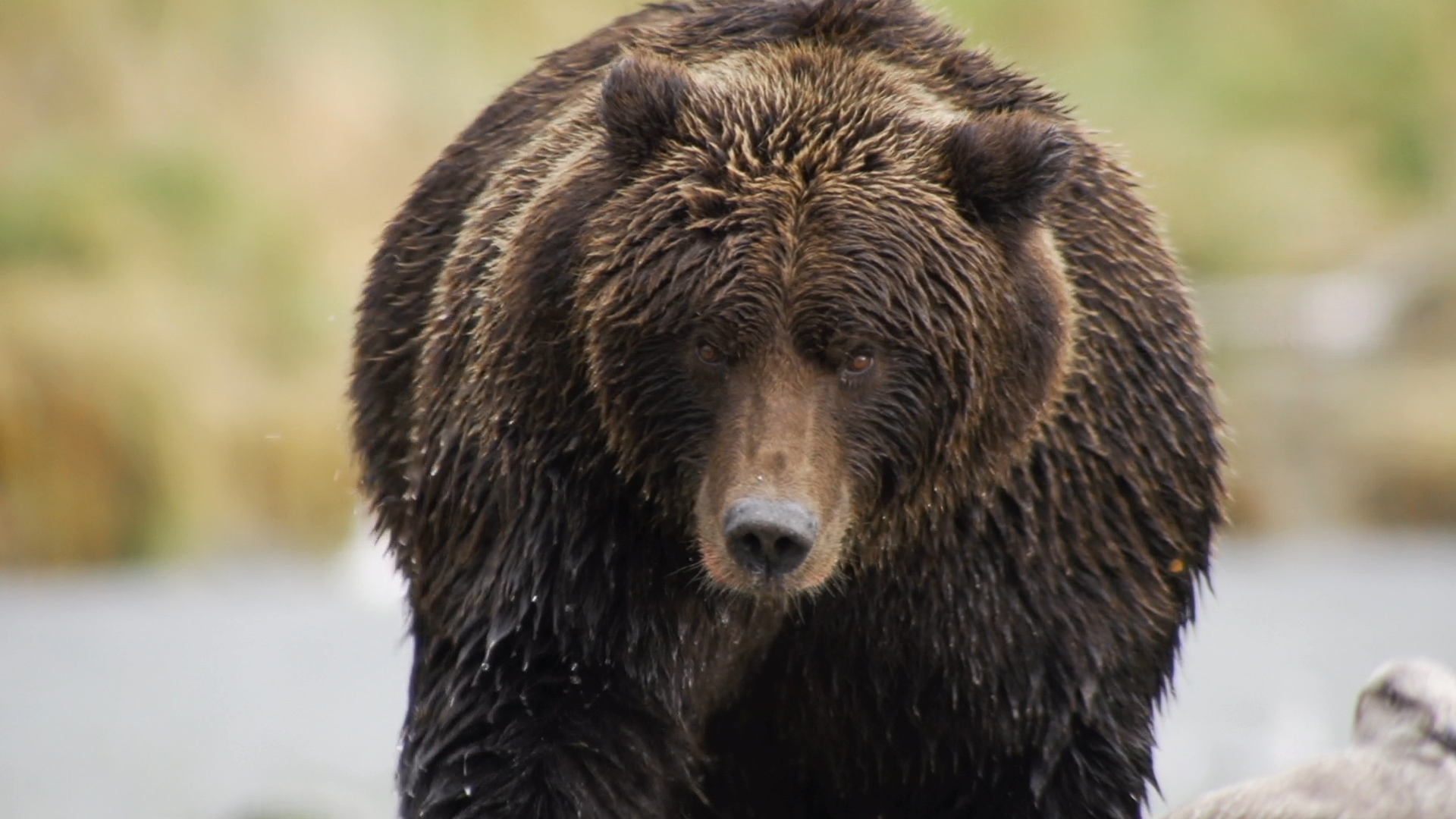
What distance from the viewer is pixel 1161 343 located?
Result: 6445mm

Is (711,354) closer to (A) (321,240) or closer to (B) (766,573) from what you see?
(B) (766,573)

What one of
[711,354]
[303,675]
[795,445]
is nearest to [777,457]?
[795,445]

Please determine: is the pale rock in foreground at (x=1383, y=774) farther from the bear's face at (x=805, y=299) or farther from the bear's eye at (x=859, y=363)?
the bear's eye at (x=859, y=363)

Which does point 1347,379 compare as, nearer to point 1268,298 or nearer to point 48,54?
point 1268,298

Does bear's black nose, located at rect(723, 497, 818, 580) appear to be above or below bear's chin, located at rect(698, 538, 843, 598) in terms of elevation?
above

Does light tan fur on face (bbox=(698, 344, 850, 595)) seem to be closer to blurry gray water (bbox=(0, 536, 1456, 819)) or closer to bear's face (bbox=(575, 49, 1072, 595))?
bear's face (bbox=(575, 49, 1072, 595))

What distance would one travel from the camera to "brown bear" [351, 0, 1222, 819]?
5578 mm

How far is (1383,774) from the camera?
5375 millimetres

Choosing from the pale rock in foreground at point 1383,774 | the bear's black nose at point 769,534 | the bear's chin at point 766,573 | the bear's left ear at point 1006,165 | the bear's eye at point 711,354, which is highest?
the bear's left ear at point 1006,165

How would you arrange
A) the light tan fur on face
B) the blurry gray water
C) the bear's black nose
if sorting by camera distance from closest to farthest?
the bear's black nose → the light tan fur on face → the blurry gray water

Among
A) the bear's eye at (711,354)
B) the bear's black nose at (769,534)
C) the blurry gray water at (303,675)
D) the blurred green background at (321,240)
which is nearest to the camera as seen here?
the bear's black nose at (769,534)

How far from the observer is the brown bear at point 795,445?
18.3ft

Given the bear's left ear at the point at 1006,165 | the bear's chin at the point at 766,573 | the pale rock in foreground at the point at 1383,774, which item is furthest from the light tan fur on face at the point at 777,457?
the pale rock in foreground at the point at 1383,774

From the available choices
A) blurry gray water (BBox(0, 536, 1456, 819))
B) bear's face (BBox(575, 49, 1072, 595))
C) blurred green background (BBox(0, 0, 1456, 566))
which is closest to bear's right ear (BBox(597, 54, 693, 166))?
bear's face (BBox(575, 49, 1072, 595))
